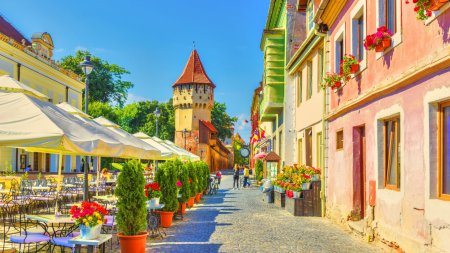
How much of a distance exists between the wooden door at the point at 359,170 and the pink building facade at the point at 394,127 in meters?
Answer: 0.02

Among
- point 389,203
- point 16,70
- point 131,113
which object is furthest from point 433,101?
point 131,113

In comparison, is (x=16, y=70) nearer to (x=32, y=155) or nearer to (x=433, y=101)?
(x=32, y=155)

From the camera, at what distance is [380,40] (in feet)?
31.9

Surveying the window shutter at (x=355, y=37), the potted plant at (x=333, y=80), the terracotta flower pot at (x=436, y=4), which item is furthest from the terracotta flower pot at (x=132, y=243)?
the potted plant at (x=333, y=80)

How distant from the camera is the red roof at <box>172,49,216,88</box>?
3187 inches

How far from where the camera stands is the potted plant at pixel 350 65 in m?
12.1

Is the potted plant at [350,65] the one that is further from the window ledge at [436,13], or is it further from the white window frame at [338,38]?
the window ledge at [436,13]

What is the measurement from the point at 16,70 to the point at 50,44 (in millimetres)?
12858

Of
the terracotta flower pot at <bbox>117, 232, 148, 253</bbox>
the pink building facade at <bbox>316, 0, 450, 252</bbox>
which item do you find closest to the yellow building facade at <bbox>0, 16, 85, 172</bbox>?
the pink building facade at <bbox>316, 0, 450, 252</bbox>

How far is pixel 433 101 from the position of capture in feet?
25.0

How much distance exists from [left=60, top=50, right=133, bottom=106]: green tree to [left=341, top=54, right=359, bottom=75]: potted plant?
53.4 meters

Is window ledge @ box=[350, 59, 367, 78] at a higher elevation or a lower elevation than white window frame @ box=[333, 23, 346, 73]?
lower

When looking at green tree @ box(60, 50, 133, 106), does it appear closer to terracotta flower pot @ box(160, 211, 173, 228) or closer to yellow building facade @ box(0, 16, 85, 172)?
yellow building facade @ box(0, 16, 85, 172)

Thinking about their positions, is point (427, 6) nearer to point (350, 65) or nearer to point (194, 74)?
point (350, 65)
